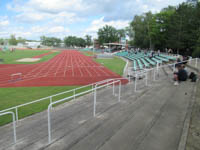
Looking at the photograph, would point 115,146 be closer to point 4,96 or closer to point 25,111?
point 25,111

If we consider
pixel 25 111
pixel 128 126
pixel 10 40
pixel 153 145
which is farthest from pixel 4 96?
pixel 10 40

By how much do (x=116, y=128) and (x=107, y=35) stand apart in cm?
9616

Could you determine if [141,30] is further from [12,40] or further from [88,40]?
[12,40]

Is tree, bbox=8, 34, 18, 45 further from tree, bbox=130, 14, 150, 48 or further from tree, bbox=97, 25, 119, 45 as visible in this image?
tree, bbox=130, 14, 150, 48

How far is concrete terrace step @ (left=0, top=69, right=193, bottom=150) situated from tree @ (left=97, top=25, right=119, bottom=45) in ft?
301

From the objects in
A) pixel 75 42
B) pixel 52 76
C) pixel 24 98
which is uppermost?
pixel 75 42

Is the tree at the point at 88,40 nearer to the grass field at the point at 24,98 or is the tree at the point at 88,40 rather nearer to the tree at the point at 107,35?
the tree at the point at 107,35

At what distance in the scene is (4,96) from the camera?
10.6 meters

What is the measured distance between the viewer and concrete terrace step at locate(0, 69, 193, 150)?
3.91 m

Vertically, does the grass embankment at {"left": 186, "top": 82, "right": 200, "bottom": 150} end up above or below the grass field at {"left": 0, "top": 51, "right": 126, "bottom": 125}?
above

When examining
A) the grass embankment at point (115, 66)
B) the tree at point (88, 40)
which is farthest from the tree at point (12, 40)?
the grass embankment at point (115, 66)

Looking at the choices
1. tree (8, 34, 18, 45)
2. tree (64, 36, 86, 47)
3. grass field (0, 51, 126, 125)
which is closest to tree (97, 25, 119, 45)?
tree (64, 36, 86, 47)

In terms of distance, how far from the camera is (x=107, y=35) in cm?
9738

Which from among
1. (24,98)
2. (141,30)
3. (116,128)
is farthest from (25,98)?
(141,30)
